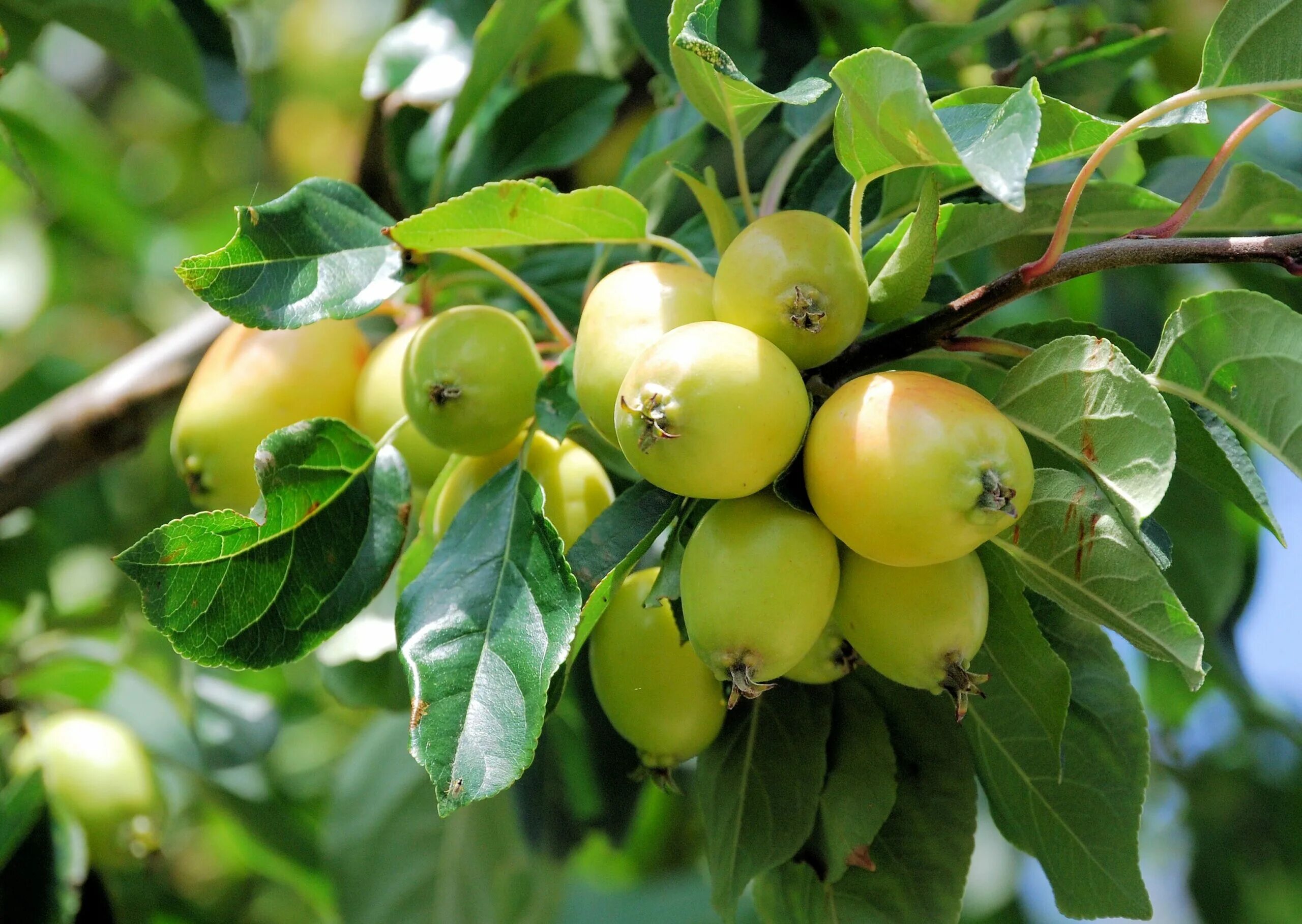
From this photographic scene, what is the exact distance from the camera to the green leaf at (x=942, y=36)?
3.08 feet

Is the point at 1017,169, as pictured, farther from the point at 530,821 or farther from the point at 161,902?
the point at 161,902

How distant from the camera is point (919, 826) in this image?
0.78m

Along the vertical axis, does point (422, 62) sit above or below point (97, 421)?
above

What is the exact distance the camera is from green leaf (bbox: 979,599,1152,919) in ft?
2.38

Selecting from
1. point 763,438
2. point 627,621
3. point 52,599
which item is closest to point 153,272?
point 52,599

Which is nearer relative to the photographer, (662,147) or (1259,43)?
(1259,43)

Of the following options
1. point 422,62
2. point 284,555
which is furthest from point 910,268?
point 422,62

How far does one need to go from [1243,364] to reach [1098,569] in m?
0.14

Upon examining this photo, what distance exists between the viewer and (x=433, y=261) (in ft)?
3.21

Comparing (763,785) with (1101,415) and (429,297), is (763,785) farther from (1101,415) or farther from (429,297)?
(429,297)

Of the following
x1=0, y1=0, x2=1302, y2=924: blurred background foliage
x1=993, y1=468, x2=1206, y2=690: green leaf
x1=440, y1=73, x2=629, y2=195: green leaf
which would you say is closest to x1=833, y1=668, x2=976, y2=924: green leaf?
x1=993, y1=468, x2=1206, y2=690: green leaf

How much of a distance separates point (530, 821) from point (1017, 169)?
1.01 m

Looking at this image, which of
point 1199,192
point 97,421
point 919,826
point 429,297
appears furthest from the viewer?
point 97,421

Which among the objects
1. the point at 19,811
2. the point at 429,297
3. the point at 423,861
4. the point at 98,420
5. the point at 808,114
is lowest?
the point at 423,861
